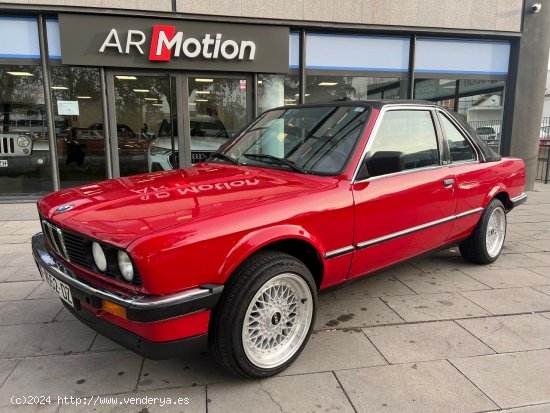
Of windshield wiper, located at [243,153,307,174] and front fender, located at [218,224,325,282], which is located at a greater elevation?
windshield wiper, located at [243,153,307,174]

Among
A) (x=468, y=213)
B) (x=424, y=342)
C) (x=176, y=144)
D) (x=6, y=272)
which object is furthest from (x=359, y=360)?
(x=176, y=144)

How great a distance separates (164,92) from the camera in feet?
27.4

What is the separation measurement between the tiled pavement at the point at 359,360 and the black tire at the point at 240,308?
19 centimetres

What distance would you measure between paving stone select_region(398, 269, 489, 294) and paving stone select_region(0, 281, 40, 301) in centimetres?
367

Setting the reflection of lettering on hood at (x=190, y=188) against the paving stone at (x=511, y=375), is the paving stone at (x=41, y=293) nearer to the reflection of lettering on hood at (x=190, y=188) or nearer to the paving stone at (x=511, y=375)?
the reflection of lettering on hood at (x=190, y=188)

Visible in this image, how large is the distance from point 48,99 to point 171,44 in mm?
2552

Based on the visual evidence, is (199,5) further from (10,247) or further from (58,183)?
(10,247)

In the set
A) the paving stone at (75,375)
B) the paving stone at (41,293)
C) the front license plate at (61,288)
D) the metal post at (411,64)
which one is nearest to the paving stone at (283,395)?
the paving stone at (75,375)

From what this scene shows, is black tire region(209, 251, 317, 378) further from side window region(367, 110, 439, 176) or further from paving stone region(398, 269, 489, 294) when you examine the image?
paving stone region(398, 269, 489, 294)

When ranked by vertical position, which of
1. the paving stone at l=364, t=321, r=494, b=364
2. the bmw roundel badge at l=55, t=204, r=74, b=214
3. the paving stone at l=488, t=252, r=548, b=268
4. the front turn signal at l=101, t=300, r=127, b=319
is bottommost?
the paving stone at l=488, t=252, r=548, b=268

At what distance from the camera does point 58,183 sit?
8.28 metres

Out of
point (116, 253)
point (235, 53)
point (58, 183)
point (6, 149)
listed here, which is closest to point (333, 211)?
point (116, 253)

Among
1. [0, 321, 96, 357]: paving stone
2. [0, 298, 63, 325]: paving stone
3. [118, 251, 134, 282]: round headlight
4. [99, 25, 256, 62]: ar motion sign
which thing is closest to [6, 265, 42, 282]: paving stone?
[0, 298, 63, 325]: paving stone

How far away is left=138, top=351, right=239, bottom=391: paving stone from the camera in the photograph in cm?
256
